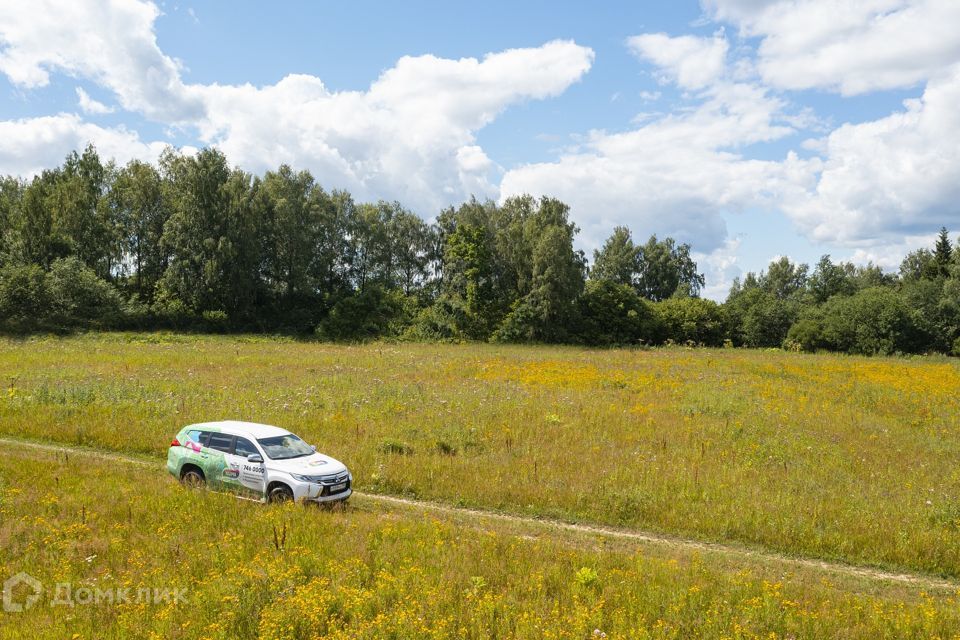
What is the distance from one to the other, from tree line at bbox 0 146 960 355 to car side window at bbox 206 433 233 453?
154ft

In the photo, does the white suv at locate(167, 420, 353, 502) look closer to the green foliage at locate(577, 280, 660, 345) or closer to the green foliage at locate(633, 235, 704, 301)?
the green foliage at locate(577, 280, 660, 345)

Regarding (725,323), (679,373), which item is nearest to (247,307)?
(679,373)

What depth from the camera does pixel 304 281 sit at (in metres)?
67.7

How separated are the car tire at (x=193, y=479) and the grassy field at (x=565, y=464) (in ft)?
1.15

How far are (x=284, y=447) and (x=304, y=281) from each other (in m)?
56.5

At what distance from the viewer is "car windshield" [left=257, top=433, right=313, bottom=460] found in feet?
45.1

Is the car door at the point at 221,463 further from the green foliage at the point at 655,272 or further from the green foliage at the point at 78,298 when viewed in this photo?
the green foliage at the point at 655,272

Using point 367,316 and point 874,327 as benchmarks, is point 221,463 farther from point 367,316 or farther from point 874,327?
point 874,327

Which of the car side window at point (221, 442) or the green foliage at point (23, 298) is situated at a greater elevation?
the green foliage at point (23, 298)

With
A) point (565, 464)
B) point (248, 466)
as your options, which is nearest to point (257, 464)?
point (248, 466)

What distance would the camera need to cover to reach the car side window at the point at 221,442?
14047 millimetres

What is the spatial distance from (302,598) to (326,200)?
68688mm

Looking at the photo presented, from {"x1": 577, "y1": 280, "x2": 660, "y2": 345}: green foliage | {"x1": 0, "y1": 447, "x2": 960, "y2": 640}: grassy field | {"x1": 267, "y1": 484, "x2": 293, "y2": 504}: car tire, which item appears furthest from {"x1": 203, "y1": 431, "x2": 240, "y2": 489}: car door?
{"x1": 577, "y1": 280, "x2": 660, "y2": 345}: green foliage

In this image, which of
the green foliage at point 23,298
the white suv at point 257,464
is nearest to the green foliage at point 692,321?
the white suv at point 257,464
